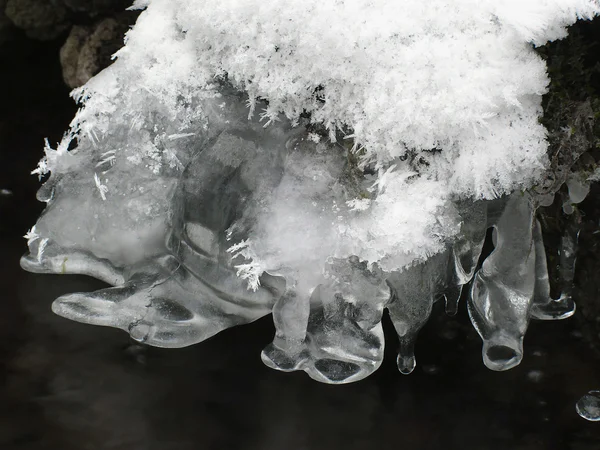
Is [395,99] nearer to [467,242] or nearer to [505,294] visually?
[467,242]

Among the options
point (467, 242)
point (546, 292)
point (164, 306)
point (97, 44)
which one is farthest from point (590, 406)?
point (97, 44)

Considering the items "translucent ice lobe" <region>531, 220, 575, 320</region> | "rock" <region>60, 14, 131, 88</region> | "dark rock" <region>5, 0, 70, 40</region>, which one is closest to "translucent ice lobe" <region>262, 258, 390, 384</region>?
"translucent ice lobe" <region>531, 220, 575, 320</region>

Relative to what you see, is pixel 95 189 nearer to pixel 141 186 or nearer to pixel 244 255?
pixel 141 186

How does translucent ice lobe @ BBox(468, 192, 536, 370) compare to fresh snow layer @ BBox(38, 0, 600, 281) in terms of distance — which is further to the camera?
translucent ice lobe @ BBox(468, 192, 536, 370)

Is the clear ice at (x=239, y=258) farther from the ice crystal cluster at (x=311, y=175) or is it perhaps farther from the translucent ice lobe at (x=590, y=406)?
the translucent ice lobe at (x=590, y=406)

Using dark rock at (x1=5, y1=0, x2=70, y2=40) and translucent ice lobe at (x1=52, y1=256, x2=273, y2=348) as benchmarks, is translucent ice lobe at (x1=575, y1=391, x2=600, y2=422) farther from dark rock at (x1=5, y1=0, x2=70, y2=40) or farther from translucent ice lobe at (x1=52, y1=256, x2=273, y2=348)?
dark rock at (x1=5, y1=0, x2=70, y2=40)

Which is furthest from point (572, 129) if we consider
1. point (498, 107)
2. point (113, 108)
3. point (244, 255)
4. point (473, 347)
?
point (113, 108)

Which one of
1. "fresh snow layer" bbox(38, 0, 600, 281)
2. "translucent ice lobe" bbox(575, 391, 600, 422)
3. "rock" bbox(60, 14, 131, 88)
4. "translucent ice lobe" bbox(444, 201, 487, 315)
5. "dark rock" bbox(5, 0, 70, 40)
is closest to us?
"fresh snow layer" bbox(38, 0, 600, 281)
